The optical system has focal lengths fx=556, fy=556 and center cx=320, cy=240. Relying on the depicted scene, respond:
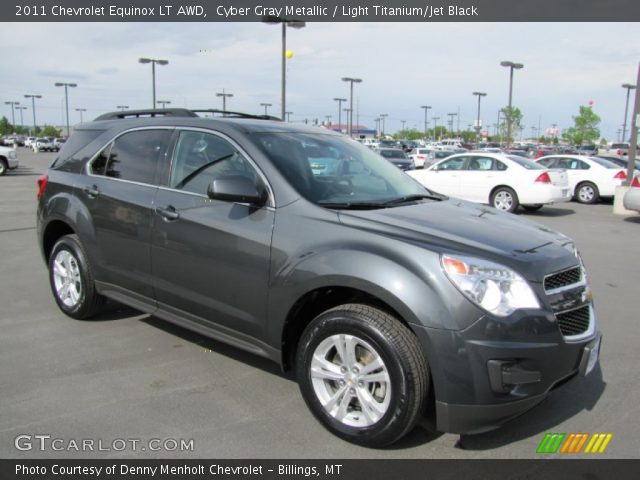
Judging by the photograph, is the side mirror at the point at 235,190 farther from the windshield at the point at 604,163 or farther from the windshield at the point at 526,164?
the windshield at the point at 604,163

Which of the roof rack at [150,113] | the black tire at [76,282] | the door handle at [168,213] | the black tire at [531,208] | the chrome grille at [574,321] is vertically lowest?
the black tire at [531,208]

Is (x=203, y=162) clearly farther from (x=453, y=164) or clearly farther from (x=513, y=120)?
(x=513, y=120)

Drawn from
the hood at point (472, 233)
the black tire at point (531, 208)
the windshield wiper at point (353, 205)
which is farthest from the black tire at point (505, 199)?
the windshield wiper at point (353, 205)

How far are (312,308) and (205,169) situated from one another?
1338 mm

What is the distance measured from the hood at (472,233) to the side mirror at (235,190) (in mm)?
583

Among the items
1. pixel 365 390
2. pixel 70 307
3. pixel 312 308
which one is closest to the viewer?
pixel 365 390

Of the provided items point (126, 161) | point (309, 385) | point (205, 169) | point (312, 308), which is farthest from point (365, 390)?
point (126, 161)

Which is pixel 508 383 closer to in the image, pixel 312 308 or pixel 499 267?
pixel 499 267

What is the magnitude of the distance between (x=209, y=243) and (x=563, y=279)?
2.21 meters

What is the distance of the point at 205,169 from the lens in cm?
402

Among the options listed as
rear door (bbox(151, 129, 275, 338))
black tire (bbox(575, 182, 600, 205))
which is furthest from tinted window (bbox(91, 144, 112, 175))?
black tire (bbox(575, 182, 600, 205))

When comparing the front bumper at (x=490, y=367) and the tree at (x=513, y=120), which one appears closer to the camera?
the front bumper at (x=490, y=367)

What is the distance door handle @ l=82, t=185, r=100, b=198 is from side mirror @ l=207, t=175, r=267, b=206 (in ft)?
5.38

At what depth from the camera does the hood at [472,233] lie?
3002 mm
